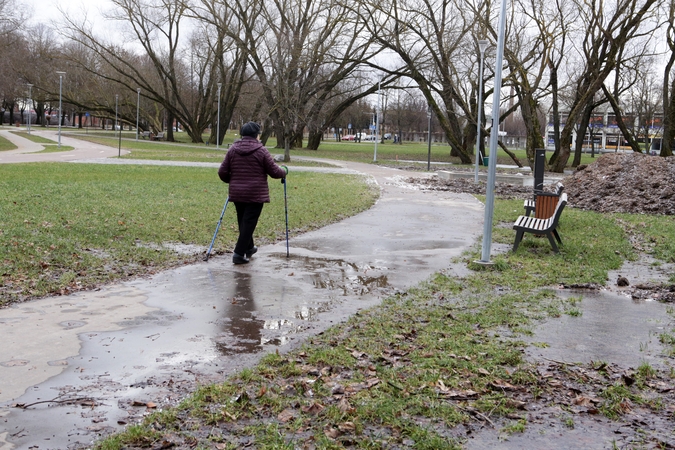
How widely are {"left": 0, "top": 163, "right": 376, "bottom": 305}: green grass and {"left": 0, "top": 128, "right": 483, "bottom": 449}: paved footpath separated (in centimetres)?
69

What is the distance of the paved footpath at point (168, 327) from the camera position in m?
4.29

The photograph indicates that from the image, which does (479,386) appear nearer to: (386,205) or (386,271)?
(386,271)

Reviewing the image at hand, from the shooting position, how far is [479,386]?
4.71 meters

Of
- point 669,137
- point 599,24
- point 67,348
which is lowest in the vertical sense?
point 67,348

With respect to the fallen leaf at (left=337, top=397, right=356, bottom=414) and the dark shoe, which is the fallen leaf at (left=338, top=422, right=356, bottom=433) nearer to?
the fallen leaf at (left=337, top=397, right=356, bottom=414)

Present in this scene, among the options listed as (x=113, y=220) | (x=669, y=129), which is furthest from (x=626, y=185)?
(x=669, y=129)

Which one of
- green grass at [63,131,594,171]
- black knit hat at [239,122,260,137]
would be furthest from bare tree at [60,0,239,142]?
black knit hat at [239,122,260,137]

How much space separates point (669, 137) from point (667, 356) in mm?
34375

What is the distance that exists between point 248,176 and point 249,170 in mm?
82

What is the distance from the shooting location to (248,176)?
927 cm

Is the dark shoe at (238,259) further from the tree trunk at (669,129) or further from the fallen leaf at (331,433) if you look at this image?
the tree trunk at (669,129)

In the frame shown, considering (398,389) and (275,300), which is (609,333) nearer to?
(398,389)

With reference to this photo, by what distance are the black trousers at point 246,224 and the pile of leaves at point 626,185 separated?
10.8 metres

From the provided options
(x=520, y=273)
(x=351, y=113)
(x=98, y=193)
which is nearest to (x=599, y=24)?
(x=98, y=193)
